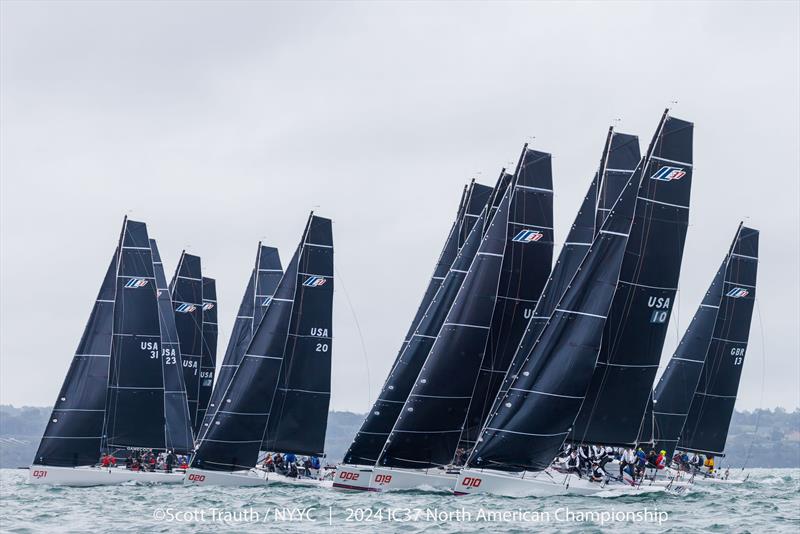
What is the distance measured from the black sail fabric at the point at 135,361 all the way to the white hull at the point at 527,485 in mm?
20066

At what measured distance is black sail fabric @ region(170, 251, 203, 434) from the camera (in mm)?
75500

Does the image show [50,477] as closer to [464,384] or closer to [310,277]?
[310,277]

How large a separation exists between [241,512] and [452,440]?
10.6m

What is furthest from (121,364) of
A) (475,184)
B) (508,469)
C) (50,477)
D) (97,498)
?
(508,469)

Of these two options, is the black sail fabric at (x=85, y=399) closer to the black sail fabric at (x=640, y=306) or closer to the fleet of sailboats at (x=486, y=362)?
the fleet of sailboats at (x=486, y=362)

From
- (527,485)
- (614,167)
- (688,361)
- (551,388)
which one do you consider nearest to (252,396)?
(551,388)

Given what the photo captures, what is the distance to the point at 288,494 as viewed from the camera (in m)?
49.7

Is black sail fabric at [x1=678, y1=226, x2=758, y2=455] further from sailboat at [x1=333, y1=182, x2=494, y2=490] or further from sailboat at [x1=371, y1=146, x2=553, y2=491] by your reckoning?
sailboat at [x1=371, y1=146, x2=553, y2=491]

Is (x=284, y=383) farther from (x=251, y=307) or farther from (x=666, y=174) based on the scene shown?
(x=666, y=174)

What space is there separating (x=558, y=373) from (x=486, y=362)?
6.60 meters

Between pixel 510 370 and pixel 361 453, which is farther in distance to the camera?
pixel 361 453

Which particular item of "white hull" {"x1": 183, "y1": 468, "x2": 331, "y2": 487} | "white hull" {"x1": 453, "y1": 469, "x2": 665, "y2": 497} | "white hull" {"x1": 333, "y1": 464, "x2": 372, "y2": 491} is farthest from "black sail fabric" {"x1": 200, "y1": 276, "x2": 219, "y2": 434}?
"white hull" {"x1": 453, "y1": 469, "x2": 665, "y2": 497}

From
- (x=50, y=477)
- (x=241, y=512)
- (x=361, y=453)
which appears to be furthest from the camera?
(x=50, y=477)

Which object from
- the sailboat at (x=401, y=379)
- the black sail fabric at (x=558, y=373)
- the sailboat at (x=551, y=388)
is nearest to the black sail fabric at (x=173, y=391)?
the sailboat at (x=401, y=379)
